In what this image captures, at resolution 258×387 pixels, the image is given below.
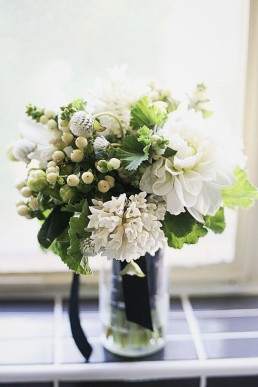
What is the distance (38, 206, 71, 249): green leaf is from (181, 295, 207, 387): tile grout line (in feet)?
1.14

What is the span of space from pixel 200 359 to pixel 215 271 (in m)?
0.23

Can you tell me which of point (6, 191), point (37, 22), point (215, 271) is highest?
point (37, 22)

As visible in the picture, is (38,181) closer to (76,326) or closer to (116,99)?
(116,99)

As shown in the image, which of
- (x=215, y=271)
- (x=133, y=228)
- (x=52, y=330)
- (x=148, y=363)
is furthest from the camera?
(x=215, y=271)

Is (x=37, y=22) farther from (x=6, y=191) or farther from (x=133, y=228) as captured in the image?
(x=133, y=228)

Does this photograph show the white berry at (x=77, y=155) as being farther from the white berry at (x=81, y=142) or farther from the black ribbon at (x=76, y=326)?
the black ribbon at (x=76, y=326)

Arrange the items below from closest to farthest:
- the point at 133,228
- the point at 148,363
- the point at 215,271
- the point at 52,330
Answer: the point at 133,228 < the point at 148,363 < the point at 52,330 < the point at 215,271

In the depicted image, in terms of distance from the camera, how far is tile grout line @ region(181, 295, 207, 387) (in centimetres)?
115

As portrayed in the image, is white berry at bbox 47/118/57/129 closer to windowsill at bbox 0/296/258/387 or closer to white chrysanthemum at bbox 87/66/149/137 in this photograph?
white chrysanthemum at bbox 87/66/149/137

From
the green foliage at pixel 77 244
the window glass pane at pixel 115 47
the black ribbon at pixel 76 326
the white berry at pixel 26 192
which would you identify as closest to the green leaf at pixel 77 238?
the green foliage at pixel 77 244

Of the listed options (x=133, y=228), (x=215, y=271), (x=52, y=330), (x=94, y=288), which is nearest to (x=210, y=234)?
(x=215, y=271)

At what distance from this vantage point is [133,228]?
0.86m

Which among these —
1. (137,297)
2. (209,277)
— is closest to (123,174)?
(137,297)

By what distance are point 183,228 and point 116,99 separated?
0.70 ft
